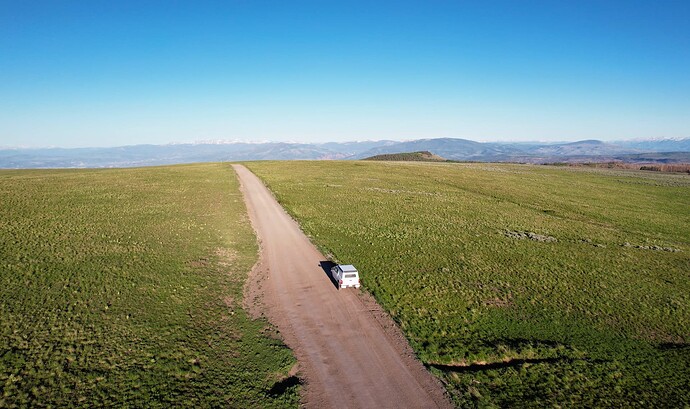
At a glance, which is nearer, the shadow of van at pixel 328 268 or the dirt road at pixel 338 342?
the dirt road at pixel 338 342

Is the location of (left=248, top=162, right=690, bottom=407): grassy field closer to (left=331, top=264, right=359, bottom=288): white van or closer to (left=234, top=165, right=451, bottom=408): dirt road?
(left=234, top=165, right=451, bottom=408): dirt road

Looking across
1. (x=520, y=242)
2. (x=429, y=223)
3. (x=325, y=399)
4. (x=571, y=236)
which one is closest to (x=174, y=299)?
(x=325, y=399)

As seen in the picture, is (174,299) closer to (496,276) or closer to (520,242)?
(496,276)

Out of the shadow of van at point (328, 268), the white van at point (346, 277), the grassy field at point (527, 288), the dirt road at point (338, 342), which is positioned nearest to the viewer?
the dirt road at point (338, 342)

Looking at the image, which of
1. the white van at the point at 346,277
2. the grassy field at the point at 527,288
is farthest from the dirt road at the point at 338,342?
the grassy field at the point at 527,288

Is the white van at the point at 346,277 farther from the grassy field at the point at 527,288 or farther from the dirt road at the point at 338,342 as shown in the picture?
the grassy field at the point at 527,288

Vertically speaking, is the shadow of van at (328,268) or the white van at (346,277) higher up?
the white van at (346,277)

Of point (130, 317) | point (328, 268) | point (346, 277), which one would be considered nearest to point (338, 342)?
point (346, 277)

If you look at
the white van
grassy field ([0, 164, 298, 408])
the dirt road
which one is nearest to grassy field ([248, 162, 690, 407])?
the dirt road
